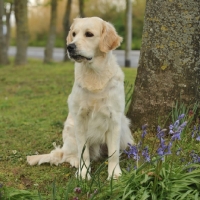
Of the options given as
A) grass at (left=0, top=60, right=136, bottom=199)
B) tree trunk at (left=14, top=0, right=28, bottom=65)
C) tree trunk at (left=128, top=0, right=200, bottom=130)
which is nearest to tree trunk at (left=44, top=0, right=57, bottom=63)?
tree trunk at (left=14, top=0, right=28, bottom=65)

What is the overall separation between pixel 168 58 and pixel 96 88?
123 cm

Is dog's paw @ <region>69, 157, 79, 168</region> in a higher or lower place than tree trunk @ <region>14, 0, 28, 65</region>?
lower

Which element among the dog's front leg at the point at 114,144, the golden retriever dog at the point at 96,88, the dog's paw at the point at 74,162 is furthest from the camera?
the dog's paw at the point at 74,162

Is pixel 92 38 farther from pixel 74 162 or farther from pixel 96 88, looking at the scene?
pixel 74 162

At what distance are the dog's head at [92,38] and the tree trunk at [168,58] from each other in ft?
3.20

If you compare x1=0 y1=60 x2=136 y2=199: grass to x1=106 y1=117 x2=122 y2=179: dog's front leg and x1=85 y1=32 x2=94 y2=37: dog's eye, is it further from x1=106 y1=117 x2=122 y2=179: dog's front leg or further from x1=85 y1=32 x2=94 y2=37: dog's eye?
x1=85 y1=32 x2=94 y2=37: dog's eye

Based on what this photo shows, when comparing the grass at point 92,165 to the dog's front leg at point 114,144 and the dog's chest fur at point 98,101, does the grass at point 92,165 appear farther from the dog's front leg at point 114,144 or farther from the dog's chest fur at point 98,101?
the dog's chest fur at point 98,101

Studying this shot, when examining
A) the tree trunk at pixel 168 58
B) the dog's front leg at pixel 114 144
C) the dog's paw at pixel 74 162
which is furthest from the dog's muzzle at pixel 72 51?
the tree trunk at pixel 168 58

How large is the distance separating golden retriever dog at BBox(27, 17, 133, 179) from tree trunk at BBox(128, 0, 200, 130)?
0.84 m

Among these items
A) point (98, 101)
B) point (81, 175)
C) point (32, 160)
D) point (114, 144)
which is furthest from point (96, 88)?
point (32, 160)

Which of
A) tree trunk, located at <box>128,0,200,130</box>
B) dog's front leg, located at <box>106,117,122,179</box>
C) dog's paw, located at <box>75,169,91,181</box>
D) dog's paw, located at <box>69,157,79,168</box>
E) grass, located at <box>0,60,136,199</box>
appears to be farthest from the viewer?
tree trunk, located at <box>128,0,200,130</box>

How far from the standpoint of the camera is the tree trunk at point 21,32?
14.0m

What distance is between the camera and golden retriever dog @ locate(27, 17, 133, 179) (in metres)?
3.98

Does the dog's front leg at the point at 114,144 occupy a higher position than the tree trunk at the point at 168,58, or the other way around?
the tree trunk at the point at 168,58
